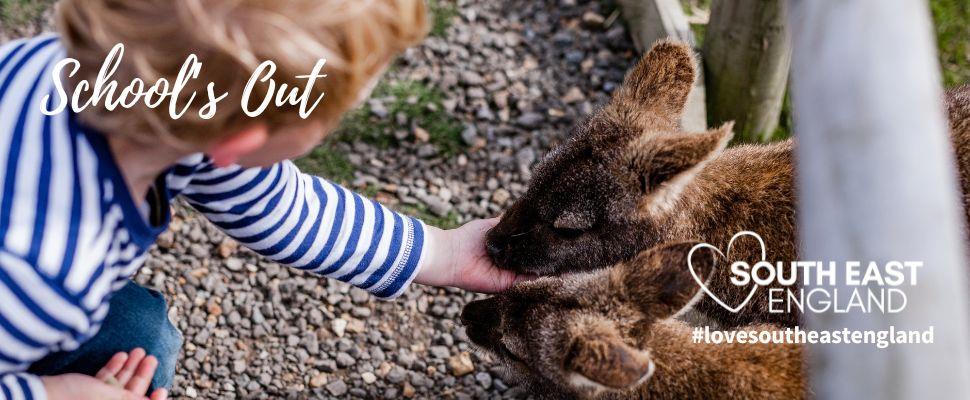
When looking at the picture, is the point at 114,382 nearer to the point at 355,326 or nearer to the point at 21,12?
the point at 355,326

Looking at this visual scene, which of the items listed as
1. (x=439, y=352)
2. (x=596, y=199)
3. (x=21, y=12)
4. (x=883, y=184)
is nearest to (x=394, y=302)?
(x=439, y=352)

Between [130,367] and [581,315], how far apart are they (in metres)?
1.51

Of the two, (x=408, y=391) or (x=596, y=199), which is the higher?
(x=596, y=199)

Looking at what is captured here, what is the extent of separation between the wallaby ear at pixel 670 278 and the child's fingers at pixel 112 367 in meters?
1.69

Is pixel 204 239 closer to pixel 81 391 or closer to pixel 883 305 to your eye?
pixel 81 391

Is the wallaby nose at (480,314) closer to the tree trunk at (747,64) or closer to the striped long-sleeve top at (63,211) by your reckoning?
the striped long-sleeve top at (63,211)

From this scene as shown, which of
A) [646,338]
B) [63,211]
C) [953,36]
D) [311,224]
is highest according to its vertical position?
[63,211]

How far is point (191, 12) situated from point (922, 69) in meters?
1.50

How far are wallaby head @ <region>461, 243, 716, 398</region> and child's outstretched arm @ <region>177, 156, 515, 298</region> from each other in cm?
27

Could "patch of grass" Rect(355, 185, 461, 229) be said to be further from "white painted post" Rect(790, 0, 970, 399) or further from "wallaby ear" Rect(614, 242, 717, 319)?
"white painted post" Rect(790, 0, 970, 399)

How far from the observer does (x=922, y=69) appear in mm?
1337

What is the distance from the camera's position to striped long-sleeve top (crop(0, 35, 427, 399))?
7.57ft

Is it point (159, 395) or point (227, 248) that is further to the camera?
point (227, 248)

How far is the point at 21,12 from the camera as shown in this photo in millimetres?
5250
